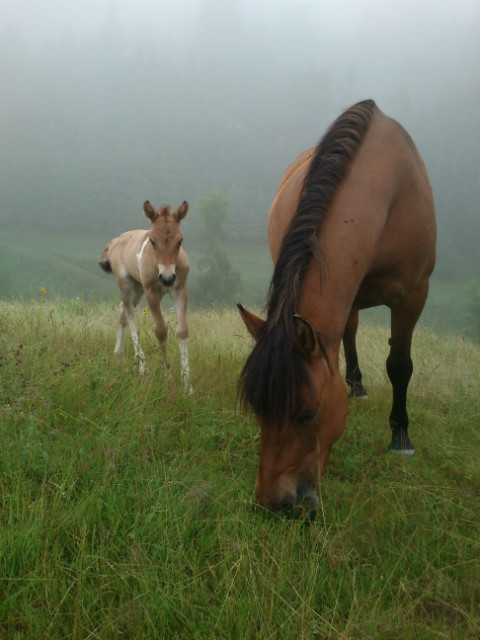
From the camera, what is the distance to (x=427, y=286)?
3.57 m

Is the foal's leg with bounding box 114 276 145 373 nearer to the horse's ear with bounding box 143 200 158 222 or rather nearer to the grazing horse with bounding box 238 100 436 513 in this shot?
the horse's ear with bounding box 143 200 158 222

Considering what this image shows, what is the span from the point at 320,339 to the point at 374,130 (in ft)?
6.13

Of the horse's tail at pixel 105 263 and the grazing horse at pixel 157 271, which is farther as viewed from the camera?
the horse's tail at pixel 105 263

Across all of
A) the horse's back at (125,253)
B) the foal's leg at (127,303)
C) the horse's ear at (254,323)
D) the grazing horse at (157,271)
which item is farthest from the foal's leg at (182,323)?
the horse's ear at (254,323)

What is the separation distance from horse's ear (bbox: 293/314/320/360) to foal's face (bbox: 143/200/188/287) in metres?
2.80

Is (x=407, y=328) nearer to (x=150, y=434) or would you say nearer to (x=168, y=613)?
(x=150, y=434)

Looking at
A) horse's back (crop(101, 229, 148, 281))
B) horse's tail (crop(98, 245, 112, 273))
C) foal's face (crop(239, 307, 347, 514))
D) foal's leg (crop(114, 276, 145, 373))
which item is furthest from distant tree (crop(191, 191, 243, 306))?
foal's face (crop(239, 307, 347, 514))

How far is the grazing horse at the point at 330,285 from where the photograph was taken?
2182mm

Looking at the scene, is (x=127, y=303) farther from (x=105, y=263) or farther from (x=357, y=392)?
(x=357, y=392)

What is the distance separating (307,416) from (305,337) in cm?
38

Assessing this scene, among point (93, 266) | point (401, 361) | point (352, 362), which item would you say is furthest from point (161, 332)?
point (93, 266)

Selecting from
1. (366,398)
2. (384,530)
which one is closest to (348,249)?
(384,530)

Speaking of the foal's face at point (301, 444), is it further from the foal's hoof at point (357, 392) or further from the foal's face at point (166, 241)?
the foal's face at point (166, 241)

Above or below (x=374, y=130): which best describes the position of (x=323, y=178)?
below
